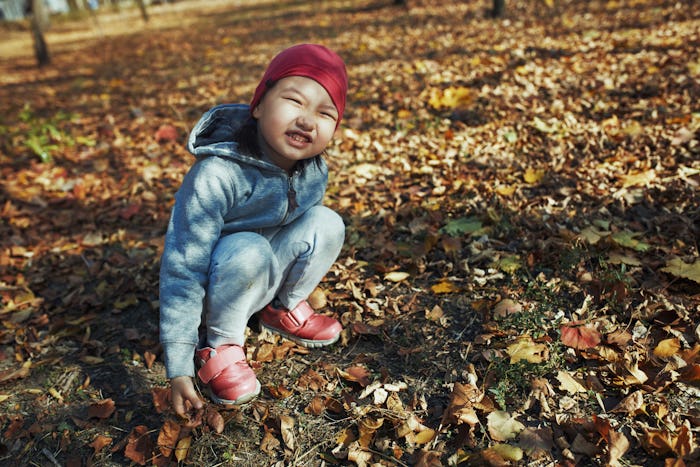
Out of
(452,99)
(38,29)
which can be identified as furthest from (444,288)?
(38,29)

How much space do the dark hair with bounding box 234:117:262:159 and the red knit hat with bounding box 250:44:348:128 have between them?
0.13m

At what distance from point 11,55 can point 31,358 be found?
15.5 m

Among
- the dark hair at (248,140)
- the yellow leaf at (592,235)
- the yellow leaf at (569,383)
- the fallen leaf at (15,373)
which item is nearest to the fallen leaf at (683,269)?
the yellow leaf at (592,235)

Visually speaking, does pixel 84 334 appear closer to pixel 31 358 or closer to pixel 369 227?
pixel 31 358

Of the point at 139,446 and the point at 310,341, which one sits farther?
the point at 310,341

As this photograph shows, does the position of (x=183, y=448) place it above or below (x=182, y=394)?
below

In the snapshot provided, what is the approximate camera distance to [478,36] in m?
7.84

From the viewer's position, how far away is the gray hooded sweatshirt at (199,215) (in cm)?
204

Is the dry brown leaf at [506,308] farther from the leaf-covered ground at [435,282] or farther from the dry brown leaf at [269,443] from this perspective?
the dry brown leaf at [269,443]

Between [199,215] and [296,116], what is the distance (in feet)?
1.85

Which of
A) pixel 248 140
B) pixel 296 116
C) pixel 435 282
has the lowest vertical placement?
pixel 435 282

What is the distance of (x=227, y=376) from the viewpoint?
2.22 meters

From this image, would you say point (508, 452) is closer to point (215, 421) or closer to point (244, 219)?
point (215, 421)

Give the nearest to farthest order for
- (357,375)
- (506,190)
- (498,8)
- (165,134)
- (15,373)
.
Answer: (357,375) < (15,373) < (506,190) < (165,134) < (498,8)
